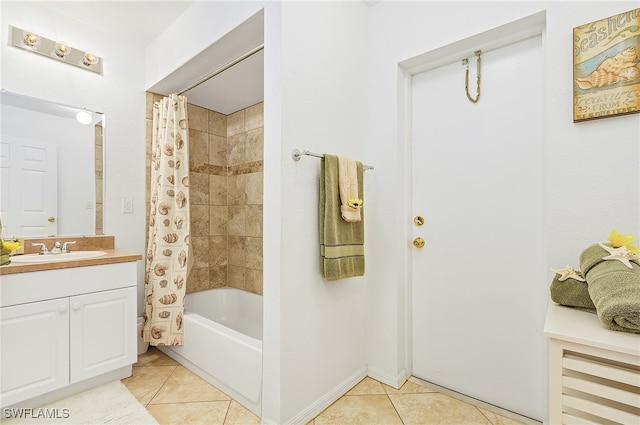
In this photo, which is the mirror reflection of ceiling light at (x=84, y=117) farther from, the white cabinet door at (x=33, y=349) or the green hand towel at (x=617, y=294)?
the green hand towel at (x=617, y=294)

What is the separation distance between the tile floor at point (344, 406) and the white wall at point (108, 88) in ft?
3.18

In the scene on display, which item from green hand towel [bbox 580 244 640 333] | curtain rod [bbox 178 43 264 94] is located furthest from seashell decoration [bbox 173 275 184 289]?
green hand towel [bbox 580 244 640 333]

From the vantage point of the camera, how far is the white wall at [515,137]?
1300 mm

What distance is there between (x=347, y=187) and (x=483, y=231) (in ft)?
2.66

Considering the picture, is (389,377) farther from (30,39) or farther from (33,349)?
(30,39)

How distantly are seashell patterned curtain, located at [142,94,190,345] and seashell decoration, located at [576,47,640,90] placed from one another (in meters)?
2.41

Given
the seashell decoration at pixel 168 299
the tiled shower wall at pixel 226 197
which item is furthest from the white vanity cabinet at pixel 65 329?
the tiled shower wall at pixel 226 197

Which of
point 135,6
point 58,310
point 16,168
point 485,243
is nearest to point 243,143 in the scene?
point 135,6

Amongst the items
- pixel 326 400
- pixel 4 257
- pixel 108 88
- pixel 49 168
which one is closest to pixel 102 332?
pixel 4 257

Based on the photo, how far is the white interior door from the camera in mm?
1608

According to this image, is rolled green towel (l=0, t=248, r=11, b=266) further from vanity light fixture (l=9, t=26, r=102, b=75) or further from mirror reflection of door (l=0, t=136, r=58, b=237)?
vanity light fixture (l=9, t=26, r=102, b=75)

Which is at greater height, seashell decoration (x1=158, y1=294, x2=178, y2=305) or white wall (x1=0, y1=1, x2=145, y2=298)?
white wall (x1=0, y1=1, x2=145, y2=298)

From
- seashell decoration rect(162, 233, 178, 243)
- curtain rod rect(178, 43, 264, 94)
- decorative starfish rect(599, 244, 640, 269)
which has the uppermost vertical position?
curtain rod rect(178, 43, 264, 94)

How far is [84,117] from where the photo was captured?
7.44 feet
